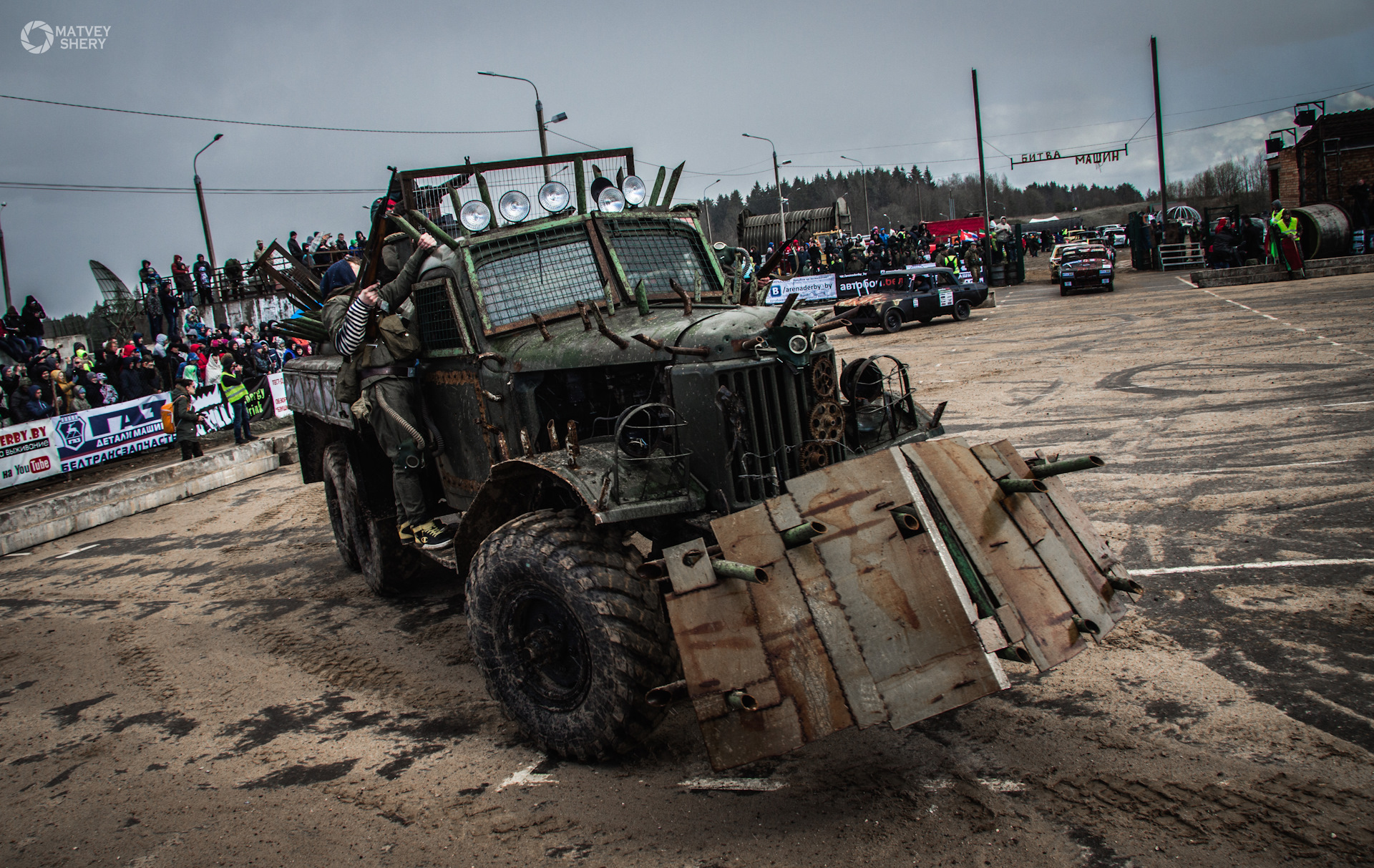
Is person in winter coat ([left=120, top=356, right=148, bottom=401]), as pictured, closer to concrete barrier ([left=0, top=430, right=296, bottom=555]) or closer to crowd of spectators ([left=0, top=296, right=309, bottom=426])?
crowd of spectators ([left=0, top=296, right=309, bottom=426])

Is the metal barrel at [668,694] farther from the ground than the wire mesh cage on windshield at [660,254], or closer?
closer

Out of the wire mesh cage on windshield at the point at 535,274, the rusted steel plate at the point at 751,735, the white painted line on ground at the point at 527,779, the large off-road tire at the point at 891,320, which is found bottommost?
the white painted line on ground at the point at 527,779

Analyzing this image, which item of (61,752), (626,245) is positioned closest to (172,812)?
(61,752)

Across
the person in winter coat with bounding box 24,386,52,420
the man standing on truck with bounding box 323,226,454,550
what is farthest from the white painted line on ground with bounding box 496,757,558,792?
the person in winter coat with bounding box 24,386,52,420

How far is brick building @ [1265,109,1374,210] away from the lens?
28609mm

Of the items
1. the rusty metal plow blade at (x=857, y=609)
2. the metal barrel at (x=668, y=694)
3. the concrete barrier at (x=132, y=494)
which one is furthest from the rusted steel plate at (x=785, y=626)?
the concrete barrier at (x=132, y=494)

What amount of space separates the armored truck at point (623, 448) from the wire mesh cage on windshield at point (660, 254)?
2cm

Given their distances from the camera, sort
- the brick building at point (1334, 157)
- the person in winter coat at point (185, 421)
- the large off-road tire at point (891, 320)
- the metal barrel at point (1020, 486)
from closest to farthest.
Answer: the metal barrel at point (1020, 486), the person in winter coat at point (185, 421), the large off-road tire at point (891, 320), the brick building at point (1334, 157)

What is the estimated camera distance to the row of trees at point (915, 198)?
113812 millimetres

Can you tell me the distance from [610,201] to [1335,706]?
505 cm

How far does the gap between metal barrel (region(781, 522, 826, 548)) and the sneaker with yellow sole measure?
9.59ft

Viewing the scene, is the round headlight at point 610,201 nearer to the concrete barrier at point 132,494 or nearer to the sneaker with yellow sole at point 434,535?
the sneaker with yellow sole at point 434,535

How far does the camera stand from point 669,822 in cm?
372

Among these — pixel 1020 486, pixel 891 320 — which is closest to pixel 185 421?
pixel 1020 486
